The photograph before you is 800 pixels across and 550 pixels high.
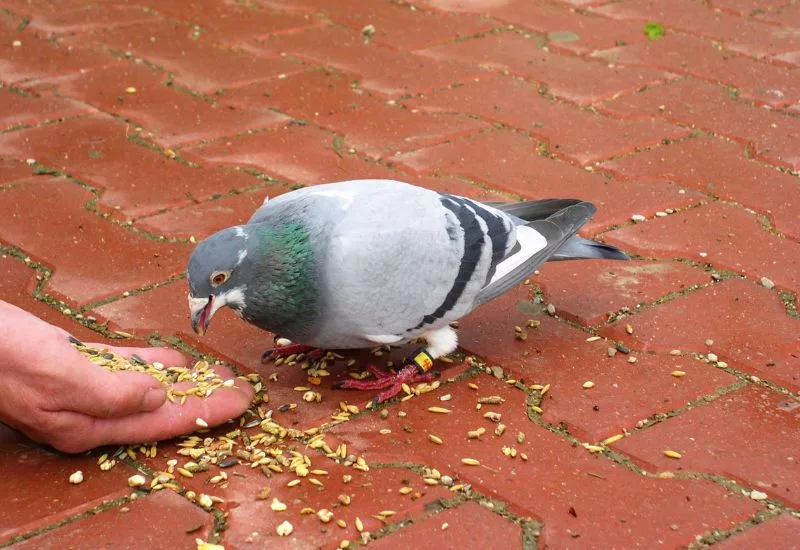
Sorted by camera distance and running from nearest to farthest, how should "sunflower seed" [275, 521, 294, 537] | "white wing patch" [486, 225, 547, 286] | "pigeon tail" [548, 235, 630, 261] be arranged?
"sunflower seed" [275, 521, 294, 537]
"white wing patch" [486, 225, 547, 286]
"pigeon tail" [548, 235, 630, 261]

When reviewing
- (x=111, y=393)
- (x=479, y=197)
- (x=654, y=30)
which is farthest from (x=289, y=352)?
(x=654, y=30)

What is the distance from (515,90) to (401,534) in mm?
2658

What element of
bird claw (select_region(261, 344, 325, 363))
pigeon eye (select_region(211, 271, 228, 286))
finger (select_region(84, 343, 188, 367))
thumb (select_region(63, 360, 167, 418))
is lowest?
bird claw (select_region(261, 344, 325, 363))

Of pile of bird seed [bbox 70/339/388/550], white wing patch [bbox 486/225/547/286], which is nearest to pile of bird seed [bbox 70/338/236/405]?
pile of bird seed [bbox 70/339/388/550]

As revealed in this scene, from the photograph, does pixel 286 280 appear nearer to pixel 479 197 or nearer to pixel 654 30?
pixel 479 197

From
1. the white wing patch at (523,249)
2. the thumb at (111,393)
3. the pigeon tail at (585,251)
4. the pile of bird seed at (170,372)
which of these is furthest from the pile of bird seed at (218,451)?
the pigeon tail at (585,251)

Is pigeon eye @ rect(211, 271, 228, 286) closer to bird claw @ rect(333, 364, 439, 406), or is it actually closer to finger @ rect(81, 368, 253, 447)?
finger @ rect(81, 368, 253, 447)

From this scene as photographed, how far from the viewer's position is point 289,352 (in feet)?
9.77

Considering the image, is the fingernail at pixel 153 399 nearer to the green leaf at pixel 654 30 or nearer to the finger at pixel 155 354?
the finger at pixel 155 354

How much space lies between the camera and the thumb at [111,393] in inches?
92.4

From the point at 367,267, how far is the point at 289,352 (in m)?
0.43

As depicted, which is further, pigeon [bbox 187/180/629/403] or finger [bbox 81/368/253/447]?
pigeon [bbox 187/180/629/403]

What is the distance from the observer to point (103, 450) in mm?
2510

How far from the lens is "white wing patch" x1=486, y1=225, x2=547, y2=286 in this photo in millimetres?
2922
